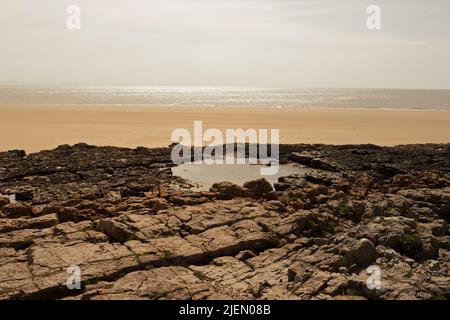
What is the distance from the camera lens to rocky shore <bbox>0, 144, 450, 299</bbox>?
10250mm

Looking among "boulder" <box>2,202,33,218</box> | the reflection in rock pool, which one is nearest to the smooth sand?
the reflection in rock pool

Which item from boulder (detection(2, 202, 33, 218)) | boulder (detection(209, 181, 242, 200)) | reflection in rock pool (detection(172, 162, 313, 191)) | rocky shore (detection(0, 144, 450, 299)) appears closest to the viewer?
rocky shore (detection(0, 144, 450, 299))

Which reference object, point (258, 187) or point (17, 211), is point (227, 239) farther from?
point (17, 211)

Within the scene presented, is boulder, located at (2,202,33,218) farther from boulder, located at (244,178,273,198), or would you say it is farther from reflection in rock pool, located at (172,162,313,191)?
boulder, located at (244,178,273,198)

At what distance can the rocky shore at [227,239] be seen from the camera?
10250mm

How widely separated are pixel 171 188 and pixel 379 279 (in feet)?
36.5

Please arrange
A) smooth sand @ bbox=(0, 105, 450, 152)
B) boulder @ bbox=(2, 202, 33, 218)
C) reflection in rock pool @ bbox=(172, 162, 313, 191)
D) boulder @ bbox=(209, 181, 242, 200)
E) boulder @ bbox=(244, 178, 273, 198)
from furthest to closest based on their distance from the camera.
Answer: smooth sand @ bbox=(0, 105, 450, 152) → reflection in rock pool @ bbox=(172, 162, 313, 191) → boulder @ bbox=(244, 178, 273, 198) → boulder @ bbox=(209, 181, 242, 200) → boulder @ bbox=(2, 202, 33, 218)

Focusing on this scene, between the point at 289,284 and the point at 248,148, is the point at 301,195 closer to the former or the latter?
the point at 289,284

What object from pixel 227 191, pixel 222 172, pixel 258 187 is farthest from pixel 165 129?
pixel 227 191

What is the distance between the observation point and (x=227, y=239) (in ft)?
42.5

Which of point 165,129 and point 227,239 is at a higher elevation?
point 165,129

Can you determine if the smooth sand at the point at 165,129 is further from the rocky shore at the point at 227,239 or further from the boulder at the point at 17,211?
the boulder at the point at 17,211

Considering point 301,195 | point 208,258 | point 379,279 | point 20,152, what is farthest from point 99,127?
point 379,279

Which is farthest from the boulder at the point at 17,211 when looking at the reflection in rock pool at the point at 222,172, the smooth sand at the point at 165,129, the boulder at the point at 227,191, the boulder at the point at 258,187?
the smooth sand at the point at 165,129
